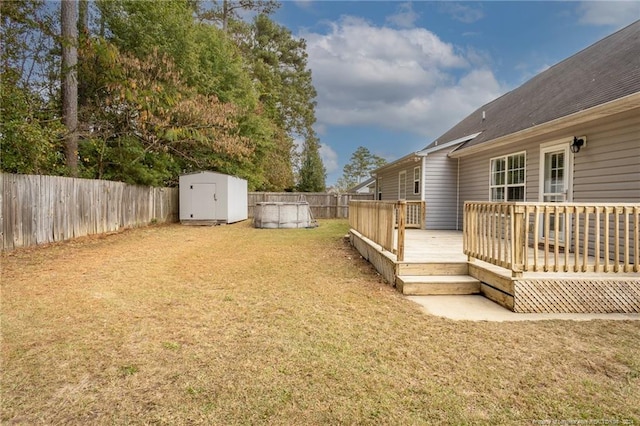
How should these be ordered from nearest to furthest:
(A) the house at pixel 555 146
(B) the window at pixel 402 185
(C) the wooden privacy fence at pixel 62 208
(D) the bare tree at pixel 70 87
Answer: (A) the house at pixel 555 146, (C) the wooden privacy fence at pixel 62 208, (D) the bare tree at pixel 70 87, (B) the window at pixel 402 185

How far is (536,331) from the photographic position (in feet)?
10.9

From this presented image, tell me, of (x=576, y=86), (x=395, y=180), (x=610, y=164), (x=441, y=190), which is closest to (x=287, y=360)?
(x=610, y=164)

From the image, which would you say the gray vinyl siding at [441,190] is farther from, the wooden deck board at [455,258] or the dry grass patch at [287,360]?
the dry grass patch at [287,360]

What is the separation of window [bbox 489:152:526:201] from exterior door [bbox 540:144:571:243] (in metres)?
0.79

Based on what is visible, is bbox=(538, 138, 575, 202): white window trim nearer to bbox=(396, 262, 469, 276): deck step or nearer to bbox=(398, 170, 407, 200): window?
bbox=(396, 262, 469, 276): deck step

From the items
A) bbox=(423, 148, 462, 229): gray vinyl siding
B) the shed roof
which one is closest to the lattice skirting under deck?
the shed roof

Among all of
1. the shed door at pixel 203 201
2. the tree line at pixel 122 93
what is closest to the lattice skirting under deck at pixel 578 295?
the tree line at pixel 122 93

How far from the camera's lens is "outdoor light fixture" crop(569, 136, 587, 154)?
6.11 metres

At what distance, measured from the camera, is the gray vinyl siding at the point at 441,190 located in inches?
445

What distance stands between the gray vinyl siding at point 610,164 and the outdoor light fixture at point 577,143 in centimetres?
7

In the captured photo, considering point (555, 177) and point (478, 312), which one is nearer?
point (478, 312)

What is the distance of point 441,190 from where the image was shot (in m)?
11.4

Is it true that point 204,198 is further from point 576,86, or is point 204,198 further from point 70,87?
point 576,86

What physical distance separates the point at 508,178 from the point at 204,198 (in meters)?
11.4
